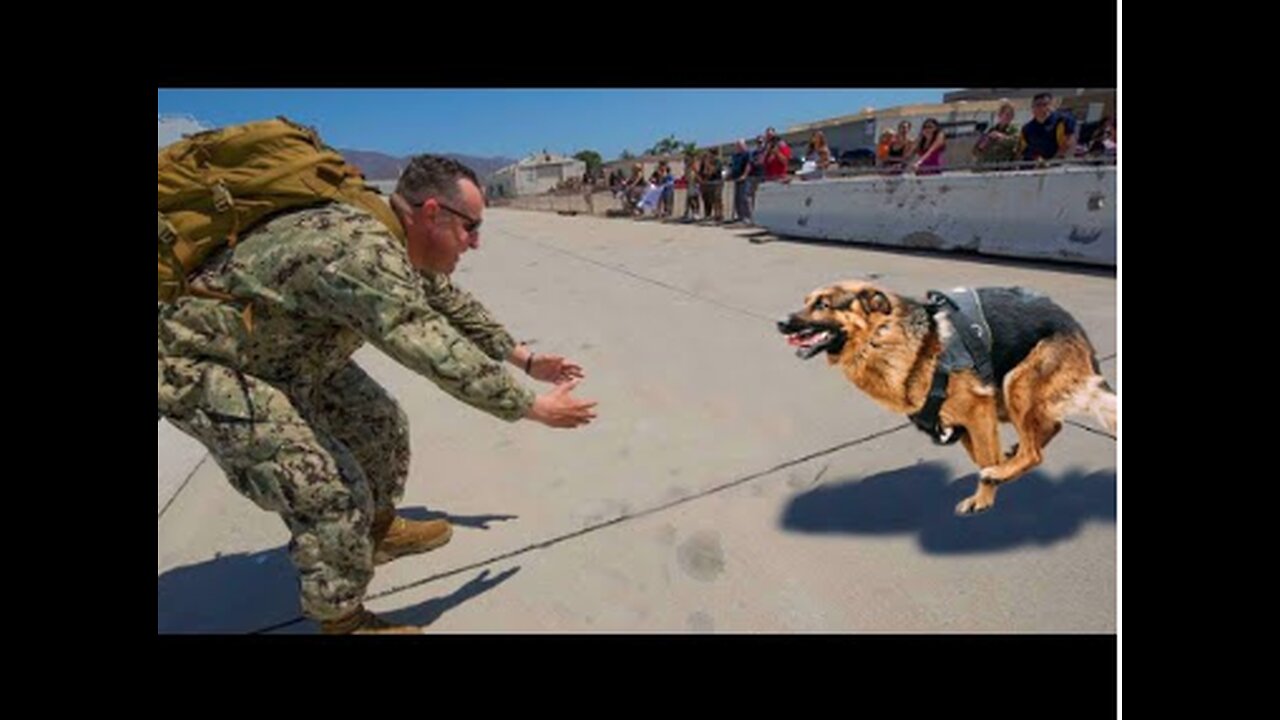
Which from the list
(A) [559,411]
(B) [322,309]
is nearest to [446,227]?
(B) [322,309]

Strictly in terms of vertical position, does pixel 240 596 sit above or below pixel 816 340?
below

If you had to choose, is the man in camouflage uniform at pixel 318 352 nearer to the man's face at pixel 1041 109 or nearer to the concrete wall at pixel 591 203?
the man's face at pixel 1041 109

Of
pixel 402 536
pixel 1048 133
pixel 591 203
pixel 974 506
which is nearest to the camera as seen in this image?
pixel 974 506

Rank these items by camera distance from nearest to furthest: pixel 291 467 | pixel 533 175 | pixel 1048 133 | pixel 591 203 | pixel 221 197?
pixel 221 197 < pixel 291 467 < pixel 1048 133 < pixel 591 203 < pixel 533 175

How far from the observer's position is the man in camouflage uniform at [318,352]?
157 centimetres

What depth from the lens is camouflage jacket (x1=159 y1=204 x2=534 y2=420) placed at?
155 centimetres

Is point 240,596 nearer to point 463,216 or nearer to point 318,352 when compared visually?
point 318,352

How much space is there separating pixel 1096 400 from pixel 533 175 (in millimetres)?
84472

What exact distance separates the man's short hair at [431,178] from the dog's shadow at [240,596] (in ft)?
4.36

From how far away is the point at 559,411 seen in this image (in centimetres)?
174

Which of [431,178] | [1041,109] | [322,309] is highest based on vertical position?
[1041,109]

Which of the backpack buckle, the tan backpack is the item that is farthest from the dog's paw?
the backpack buckle

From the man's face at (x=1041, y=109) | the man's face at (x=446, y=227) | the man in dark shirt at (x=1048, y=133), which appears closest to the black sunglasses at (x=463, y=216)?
the man's face at (x=446, y=227)

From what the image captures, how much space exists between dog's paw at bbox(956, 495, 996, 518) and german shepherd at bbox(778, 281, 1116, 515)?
0.41 metres
